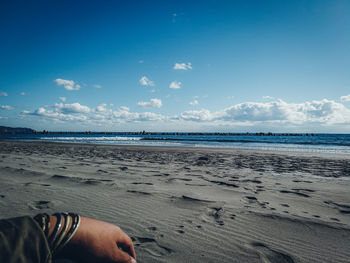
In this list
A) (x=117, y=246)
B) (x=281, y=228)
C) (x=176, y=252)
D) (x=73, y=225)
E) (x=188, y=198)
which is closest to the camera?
(x=73, y=225)

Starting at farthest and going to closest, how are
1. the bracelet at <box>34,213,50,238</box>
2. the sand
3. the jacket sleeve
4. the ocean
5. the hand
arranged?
1. the ocean
2. the sand
3. the hand
4. the bracelet at <box>34,213,50,238</box>
5. the jacket sleeve

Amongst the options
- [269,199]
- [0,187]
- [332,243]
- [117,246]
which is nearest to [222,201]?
[269,199]

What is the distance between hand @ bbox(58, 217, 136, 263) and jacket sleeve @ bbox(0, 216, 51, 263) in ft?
0.65

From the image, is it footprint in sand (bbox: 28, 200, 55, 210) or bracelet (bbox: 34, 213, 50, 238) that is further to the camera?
footprint in sand (bbox: 28, 200, 55, 210)

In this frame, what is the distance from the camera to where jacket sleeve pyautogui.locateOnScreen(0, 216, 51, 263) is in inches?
35.7

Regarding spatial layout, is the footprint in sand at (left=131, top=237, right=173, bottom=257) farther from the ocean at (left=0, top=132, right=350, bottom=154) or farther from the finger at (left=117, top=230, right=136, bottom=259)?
the ocean at (left=0, top=132, right=350, bottom=154)

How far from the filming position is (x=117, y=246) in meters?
1.45

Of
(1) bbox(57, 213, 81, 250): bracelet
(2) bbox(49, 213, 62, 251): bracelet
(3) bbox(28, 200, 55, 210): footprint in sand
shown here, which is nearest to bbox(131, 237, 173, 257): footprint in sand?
(1) bbox(57, 213, 81, 250): bracelet

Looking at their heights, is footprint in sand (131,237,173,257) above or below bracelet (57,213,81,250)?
below

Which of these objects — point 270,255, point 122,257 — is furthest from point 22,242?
point 270,255

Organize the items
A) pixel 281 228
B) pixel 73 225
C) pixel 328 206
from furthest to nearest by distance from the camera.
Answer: pixel 328 206 → pixel 281 228 → pixel 73 225

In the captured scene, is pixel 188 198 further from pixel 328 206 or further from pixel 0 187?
pixel 0 187

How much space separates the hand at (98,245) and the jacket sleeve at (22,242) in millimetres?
A: 198

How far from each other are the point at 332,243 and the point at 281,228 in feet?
1.82
